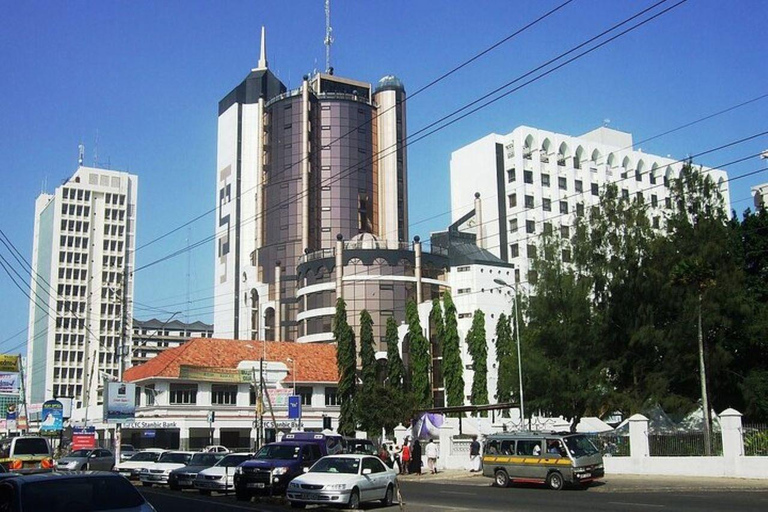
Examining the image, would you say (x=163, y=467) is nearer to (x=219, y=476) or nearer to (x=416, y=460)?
A: (x=219, y=476)

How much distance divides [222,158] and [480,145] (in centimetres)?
4325

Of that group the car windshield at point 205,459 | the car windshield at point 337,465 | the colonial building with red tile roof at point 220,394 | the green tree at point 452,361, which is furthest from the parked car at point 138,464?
the green tree at point 452,361

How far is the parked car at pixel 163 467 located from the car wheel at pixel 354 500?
42.7 ft

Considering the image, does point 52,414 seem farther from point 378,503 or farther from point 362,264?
point 378,503

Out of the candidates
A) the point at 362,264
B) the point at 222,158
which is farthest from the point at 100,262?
the point at 362,264

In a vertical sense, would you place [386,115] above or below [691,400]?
above

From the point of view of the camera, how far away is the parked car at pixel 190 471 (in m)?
29.2

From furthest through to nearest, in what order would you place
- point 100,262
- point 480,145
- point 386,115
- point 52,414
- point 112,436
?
point 100,262, point 386,115, point 480,145, point 52,414, point 112,436

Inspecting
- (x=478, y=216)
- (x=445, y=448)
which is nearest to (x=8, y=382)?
(x=445, y=448)

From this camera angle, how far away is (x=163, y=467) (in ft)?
105

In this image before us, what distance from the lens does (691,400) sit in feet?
136

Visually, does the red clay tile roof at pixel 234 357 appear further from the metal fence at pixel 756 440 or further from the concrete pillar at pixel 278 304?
the metal fence at pixel 756 440

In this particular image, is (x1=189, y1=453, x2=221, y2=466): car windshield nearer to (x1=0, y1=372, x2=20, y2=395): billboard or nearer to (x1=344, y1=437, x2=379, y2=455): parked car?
(x1=344, y1=437, x2=379, y2=455): parked car

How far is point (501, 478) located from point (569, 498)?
262 inches
